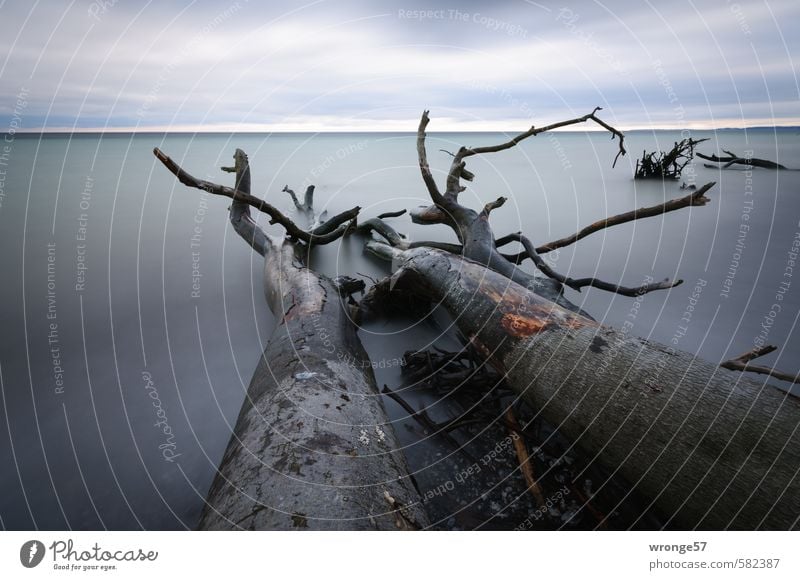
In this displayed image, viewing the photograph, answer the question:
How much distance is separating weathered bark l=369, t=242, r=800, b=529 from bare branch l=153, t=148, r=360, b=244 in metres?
1.81

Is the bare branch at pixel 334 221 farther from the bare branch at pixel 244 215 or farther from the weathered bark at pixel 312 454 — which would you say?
the weathered bark at pixel 312 454

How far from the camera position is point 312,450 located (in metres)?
1.36

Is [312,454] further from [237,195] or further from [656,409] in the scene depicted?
[237,195]

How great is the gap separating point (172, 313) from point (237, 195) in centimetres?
122

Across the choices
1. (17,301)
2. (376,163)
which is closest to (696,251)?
(17,301)

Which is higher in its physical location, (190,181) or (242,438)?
(190,181)

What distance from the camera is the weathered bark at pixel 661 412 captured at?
1.26m

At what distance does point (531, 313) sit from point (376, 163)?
39.6 ft

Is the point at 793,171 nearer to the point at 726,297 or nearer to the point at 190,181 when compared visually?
the point at 726,297

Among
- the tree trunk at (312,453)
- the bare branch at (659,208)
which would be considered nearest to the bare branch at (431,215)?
the bare branch at (659,208)

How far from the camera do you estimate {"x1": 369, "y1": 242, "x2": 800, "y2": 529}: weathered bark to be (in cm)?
A: 126

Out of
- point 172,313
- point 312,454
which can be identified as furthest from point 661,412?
point 172,313
